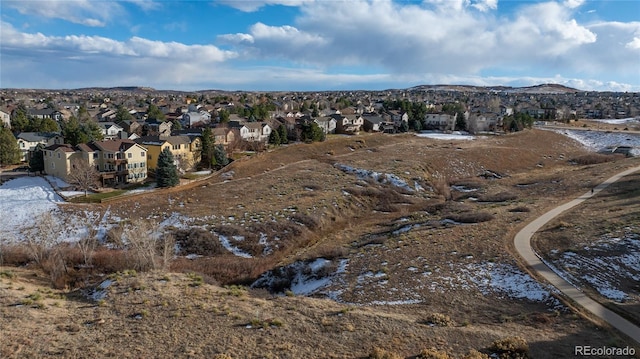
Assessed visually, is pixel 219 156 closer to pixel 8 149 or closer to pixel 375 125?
pixel 8 149

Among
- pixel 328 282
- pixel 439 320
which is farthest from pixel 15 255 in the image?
pixel 439 320

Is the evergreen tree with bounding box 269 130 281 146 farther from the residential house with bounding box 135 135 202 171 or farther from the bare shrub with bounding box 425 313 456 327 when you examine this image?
the bare shrub with bounding box 425 313 456 327

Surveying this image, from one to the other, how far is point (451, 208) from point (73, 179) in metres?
41.4

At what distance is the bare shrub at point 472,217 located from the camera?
118 ft

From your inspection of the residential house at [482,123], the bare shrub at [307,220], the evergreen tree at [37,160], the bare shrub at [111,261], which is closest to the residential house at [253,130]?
the evergreen tree at [37,160]

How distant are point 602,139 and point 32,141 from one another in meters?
111

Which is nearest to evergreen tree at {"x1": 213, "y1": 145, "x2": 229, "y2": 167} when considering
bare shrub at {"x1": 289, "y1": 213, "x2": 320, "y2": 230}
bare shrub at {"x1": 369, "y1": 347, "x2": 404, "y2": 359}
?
bare shrub at {"x1": 289, "y1": 213, "x2": 320, "y2": 230}

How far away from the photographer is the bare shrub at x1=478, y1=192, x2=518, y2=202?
47438 millimetres

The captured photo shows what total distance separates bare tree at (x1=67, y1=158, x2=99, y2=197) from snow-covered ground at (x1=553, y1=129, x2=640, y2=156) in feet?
301

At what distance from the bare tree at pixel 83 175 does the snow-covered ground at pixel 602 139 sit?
91.9 metres

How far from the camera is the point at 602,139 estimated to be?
314ft

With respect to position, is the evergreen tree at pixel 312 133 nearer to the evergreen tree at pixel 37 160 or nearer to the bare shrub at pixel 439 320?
the evergreen tree at pixel 37 160

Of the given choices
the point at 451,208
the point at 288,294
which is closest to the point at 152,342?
the point at 288,294

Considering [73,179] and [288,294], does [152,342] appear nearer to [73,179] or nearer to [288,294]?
[288,294]
